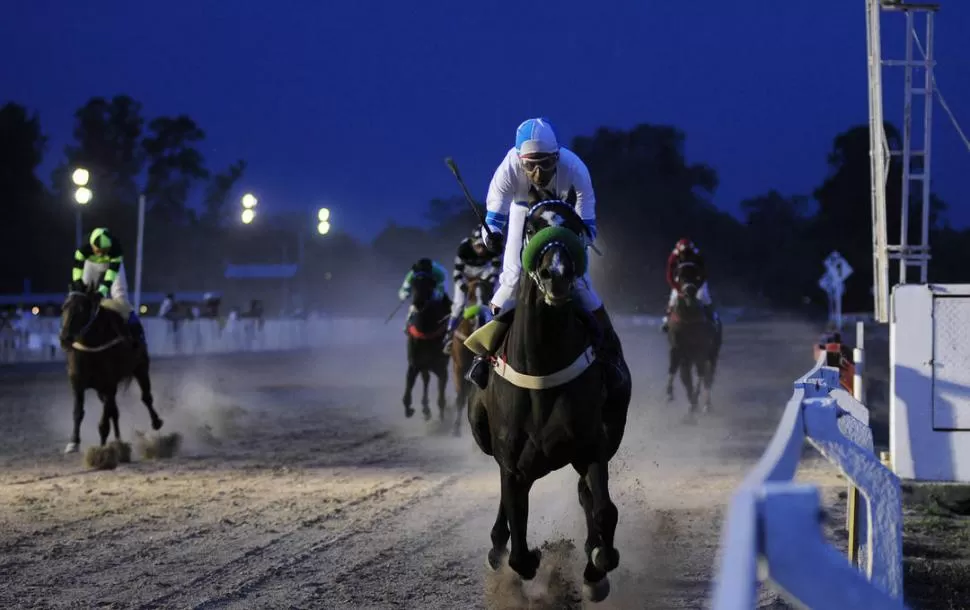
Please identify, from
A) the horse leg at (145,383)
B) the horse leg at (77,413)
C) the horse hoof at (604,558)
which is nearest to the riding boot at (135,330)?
the horse leg at (145,383)

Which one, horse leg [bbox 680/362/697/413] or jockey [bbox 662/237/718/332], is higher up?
jockey [bbox 662/237/718/332]

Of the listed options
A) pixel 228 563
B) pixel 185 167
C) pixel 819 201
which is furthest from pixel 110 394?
pixel 819 201

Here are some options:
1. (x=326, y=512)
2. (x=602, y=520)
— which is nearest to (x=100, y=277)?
(x=326, y=512)

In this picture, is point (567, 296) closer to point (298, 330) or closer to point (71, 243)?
point (298, 330)

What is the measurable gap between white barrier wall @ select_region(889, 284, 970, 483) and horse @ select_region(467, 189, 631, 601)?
381cm

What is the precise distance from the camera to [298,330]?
49312mm

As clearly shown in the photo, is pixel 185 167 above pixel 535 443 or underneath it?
above

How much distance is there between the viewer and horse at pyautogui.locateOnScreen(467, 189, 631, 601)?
6961mm

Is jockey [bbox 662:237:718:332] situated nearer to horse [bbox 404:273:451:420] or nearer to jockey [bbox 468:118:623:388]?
horse [bbox 404:273:451:420]

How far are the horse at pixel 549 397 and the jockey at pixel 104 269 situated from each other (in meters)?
9.22

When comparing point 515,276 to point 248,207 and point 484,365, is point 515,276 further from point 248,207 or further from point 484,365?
point 248,207

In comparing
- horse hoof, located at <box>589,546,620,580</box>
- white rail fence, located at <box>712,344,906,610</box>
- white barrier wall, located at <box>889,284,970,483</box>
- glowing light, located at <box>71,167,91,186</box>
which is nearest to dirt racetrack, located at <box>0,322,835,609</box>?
horse hoof, located at <box>589,546,620,580</box>

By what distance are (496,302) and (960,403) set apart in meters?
→ 4.60

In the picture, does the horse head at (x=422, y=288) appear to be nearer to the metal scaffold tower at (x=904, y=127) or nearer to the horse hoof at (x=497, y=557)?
the metal scaffold tower at (x=904, y=127)
